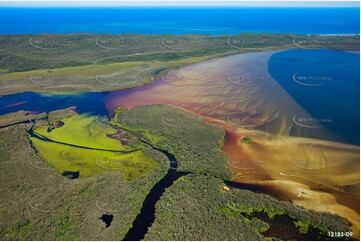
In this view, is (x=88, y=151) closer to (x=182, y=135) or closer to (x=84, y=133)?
(x=84, y=133)

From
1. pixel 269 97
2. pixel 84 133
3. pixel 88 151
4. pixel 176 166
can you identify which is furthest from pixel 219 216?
pixel 269 97

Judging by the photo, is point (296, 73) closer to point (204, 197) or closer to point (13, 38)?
point (204, 197)

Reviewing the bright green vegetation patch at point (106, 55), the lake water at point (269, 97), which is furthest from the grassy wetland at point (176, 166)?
the bright green vegetation patch at point (106, 55)

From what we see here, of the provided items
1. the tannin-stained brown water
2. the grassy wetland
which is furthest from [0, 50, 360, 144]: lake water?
the grassy wetland

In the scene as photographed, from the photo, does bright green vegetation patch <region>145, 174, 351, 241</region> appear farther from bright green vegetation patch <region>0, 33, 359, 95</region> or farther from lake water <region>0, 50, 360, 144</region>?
bright green vegetation patch <region>0, 33, 359, 95</region>

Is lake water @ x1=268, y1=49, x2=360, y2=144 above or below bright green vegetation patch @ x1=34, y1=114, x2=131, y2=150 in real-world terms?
above

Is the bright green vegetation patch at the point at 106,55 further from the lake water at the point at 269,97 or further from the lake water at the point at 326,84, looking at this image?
the lake water at the point at 326,84
